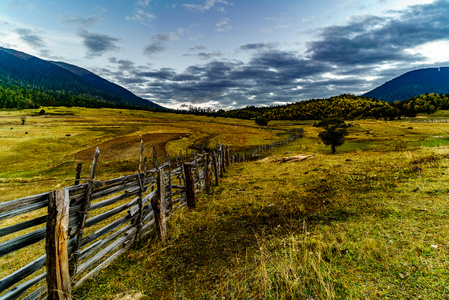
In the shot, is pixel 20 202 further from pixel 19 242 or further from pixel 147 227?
pixel 147 227

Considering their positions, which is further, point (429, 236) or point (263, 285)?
point (429, 236)

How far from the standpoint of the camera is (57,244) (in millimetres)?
3699

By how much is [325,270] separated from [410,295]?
1.24 meters

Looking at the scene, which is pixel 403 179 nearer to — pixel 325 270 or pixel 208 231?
pixel 325 270

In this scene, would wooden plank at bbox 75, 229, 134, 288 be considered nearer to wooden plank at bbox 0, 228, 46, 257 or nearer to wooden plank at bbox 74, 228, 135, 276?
wooden plank at bbox 74, 228, 135, 276

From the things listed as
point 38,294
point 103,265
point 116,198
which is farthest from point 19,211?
point 103,265

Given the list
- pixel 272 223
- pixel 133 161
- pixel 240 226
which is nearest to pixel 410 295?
pixel 272 223

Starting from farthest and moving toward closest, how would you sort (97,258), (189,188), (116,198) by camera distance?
(189,188) → (116,198) → (97,258)

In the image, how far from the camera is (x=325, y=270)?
13.0 feet

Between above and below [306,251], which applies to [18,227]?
above

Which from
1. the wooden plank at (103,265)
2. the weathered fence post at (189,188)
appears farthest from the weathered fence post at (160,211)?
the weathered fence post at (189,188)

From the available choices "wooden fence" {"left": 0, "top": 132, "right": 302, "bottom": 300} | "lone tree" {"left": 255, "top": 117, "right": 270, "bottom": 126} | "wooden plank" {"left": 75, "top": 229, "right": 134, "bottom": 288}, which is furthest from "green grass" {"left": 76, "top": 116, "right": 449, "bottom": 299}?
"lone tree" {"left": 255, "top": 117, "right": 270, "bottom": 126}

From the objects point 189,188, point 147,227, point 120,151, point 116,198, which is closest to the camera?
point 116,198

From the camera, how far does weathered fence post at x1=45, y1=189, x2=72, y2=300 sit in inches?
143
